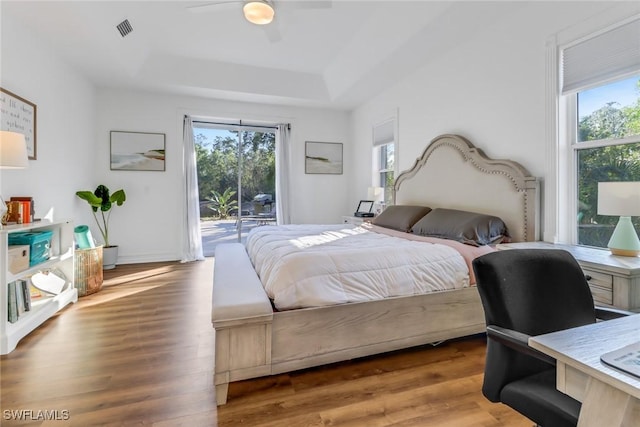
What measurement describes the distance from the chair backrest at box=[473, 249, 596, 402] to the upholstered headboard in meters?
1.49

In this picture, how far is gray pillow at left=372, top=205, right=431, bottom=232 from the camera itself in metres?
3.25

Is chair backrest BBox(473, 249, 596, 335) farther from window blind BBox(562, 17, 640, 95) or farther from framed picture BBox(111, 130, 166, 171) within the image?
framed picture BBox(111, 130, 166, 171)

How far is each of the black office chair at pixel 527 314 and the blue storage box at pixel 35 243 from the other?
3207 millimetres

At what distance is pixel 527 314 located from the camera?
1.09 meters

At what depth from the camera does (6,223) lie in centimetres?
233

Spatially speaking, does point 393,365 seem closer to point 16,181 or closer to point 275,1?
point 275,1

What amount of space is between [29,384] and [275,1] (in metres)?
3.25

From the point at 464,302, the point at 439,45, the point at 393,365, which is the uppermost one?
the point at 439,45

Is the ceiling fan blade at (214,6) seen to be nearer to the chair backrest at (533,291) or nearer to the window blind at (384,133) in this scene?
the chair backrest at (533,291)

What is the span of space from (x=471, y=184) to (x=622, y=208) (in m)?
1.40

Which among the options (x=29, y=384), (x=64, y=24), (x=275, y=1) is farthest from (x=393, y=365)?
(x=64, y=24)

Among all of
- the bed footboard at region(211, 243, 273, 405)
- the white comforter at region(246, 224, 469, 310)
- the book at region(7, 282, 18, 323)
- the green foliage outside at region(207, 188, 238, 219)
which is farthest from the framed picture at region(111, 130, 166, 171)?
the bed footboard at region(211, 243, 273, 405)

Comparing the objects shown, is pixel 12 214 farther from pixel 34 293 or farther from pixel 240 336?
pixel 240 336

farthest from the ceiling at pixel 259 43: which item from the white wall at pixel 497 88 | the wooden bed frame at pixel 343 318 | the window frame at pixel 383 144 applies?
the wooden bed frame at pixel 343 318
